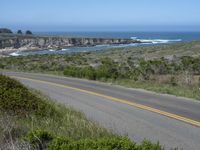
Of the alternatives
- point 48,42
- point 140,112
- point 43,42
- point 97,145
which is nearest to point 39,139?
point 97,145

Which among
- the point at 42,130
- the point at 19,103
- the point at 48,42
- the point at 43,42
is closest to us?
the point at 42,130

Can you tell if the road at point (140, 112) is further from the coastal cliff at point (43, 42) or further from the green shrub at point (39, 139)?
the coastal cliff at point (43, 42)

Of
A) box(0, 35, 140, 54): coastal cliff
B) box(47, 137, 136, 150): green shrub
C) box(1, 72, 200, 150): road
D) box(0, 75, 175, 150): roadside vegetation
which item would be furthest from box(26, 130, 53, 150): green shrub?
box(0, 35, 140, 54): coastal cliff

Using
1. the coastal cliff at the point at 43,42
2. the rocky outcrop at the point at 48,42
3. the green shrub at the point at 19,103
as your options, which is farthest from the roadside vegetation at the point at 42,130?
the rocky outcrop at the point at 48,42

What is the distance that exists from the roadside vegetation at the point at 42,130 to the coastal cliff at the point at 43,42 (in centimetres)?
11180

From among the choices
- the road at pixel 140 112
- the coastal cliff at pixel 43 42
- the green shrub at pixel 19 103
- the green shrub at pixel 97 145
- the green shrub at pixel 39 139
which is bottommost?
the coastal cliff at pixel 43 42

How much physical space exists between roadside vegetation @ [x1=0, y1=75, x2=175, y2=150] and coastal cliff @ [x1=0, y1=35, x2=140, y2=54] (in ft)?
367

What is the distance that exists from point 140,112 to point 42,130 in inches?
299

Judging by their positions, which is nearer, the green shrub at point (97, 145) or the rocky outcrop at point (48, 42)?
the green shrub at point (97, 145)

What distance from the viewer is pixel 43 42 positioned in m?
136

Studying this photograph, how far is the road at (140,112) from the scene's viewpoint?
10797 millimetres

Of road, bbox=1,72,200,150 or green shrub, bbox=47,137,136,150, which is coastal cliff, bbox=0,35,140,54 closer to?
road, bbox=1,72,200,150

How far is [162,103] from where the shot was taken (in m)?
16.6

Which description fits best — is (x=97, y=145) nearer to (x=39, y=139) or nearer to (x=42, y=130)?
(x=39, y=139)
